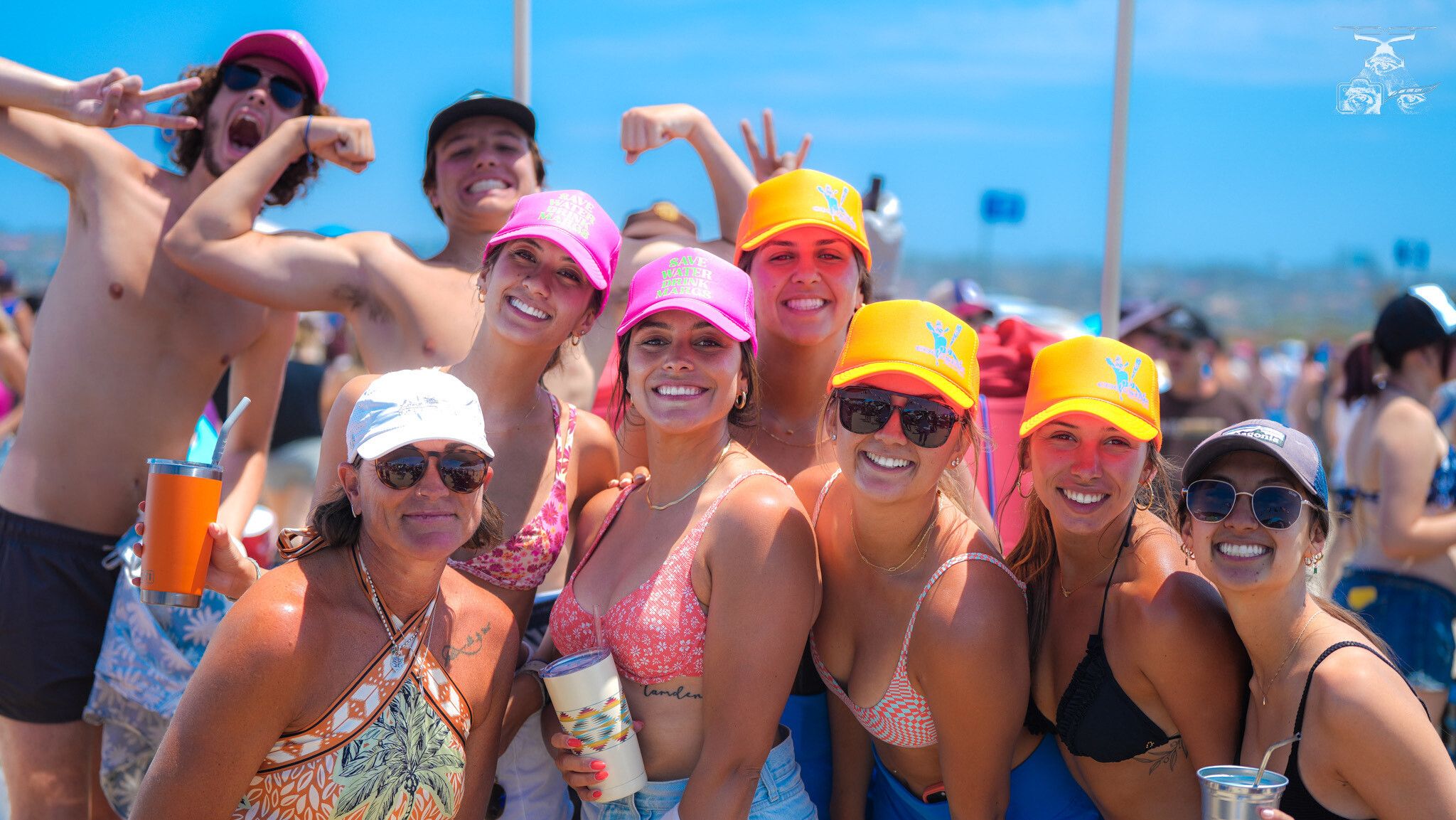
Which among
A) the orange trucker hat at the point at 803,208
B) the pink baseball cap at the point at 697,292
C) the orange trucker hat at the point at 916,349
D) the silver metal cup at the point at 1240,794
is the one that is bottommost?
the silver metal cup at the point at 1240,794

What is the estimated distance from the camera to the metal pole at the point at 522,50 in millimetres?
4398

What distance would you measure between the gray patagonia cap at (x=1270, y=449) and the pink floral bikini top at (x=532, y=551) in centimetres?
158

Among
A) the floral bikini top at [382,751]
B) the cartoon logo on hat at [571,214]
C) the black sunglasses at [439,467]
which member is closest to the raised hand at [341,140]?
the cartoon logo on hat at [571,214]

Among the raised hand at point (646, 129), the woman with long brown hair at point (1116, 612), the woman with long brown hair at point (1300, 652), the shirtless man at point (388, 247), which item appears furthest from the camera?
the raised hand at point (646, 129)

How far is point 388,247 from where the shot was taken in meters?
3.74

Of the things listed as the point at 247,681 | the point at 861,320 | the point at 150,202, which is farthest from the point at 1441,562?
the point at 150,202

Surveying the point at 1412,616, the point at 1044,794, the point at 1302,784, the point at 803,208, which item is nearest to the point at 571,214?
the point at 803,208

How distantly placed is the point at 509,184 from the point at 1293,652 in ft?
9.08

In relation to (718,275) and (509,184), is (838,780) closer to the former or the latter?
(718,275)

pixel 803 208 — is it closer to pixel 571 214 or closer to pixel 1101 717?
pixel 571 214

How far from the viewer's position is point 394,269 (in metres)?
3.67

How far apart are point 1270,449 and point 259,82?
10.9 feet

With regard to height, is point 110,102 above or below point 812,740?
above

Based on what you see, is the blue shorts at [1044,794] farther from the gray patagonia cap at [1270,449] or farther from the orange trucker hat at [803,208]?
the orange trucker hat at [803,208]
